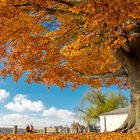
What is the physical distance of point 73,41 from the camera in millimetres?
22438

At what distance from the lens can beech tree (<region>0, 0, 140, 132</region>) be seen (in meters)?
15.8

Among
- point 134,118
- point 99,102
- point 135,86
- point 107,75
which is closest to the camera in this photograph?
point 135,86

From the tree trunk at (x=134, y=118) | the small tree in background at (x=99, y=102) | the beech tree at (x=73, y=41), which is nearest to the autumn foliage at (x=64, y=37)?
the beech tree at (x=73, y=41)

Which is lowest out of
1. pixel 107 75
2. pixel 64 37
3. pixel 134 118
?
pixel 134 118

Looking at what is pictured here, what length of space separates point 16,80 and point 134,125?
1008 centimetres

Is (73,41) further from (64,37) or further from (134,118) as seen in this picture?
(134,118)

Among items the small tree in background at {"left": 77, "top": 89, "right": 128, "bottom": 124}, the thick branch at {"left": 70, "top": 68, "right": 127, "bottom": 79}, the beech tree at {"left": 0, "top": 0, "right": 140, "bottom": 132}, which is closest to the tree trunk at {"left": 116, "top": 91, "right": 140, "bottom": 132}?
the beech tree at {"left": 0, "top": 0, "right": 140, "bottom": 132}

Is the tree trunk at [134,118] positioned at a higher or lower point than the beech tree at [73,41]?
lower

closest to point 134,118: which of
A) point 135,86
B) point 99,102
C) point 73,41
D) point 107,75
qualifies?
point 135,86

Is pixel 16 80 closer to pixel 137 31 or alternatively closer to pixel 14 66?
pixel 14 66

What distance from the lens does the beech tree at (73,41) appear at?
1580cm

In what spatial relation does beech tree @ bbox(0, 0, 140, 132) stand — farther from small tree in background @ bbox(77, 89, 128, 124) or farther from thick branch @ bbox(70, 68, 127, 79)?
small tree in background @ bbox(77, 89, 128, 124)

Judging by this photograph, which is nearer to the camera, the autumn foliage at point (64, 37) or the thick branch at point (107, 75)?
the autumn foliage at point (64, 37)

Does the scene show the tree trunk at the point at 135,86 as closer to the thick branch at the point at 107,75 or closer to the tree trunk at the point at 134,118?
the tree trunk at the point at 134,118
